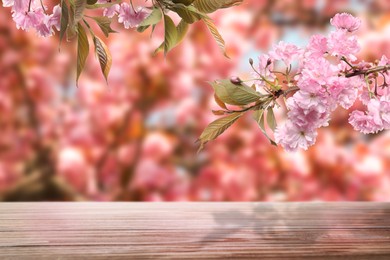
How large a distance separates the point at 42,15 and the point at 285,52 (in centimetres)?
25

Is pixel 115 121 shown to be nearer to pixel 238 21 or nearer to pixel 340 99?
pixel 238 21

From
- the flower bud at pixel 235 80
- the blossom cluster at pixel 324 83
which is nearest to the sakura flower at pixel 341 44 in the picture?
the blossom cluster at pixel 324 83

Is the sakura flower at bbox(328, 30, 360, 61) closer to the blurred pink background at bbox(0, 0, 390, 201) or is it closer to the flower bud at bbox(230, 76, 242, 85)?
the flower bud at bbox(230, 76, 242, 85)

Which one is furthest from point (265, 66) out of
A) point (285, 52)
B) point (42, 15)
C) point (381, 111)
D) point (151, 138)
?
point (151, 138)

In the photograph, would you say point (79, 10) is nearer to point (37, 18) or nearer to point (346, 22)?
point (37, 18)

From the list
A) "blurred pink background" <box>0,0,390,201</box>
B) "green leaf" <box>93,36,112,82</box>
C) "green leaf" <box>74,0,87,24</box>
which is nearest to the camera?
"green leaf" <box>74,0,87,24</box>

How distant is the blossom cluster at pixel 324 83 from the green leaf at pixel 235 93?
0.02 meters

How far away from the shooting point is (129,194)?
181 cm

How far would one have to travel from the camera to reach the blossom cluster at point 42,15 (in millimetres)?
580

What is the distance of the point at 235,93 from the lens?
62 centimetres

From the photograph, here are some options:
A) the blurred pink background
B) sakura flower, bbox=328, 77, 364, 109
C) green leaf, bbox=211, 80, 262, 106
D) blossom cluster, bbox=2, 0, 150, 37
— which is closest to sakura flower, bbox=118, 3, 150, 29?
blossom cluster, bbox=2, 0, 150, 37

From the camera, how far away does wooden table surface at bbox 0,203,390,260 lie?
2.10 ft

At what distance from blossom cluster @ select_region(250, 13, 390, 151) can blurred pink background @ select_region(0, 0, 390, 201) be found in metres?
1.17

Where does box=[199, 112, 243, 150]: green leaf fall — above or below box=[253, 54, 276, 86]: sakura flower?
below
